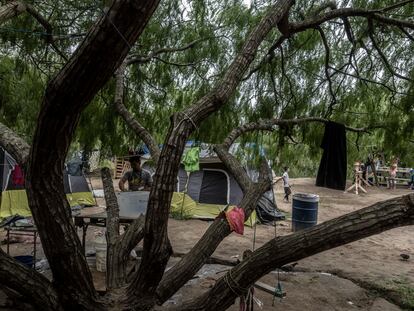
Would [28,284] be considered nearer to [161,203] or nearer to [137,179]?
[161,203]

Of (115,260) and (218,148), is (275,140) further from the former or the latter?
(115,260)

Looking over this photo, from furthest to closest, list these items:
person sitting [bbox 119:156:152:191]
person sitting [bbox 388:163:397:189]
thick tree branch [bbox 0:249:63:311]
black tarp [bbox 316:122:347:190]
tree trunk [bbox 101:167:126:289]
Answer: person sitting [bbox 388:163:397:189] → person sitting [bbox 119:156:152:191] → black tarp [bbox 316:122:347:190] → tree trunk [bbox 101:167:126:289] → thick tree branch [bbox 0:249:63:311]

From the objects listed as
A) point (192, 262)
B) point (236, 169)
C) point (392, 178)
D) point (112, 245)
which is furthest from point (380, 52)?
point (392, 178)

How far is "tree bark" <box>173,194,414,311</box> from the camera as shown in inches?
83.7

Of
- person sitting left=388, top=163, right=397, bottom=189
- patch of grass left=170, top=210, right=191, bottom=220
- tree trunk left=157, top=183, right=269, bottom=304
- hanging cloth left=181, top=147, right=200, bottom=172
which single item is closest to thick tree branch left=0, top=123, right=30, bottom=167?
tree trunk left=157, top=183, right=269, bottom=304

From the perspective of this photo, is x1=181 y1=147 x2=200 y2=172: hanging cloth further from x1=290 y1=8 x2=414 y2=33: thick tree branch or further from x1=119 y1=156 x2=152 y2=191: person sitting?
x1=290 y1=8 x2=414 y2=33: thick tree branch

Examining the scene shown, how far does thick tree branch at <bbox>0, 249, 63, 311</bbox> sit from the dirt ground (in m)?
1.53

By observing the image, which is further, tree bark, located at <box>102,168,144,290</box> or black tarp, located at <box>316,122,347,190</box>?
black tarp, located at <box>316,122,347,190</box>

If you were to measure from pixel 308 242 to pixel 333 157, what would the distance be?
3.72m

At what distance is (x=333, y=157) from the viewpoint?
230 inches

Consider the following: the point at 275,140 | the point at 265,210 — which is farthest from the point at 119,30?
the point at 265,210

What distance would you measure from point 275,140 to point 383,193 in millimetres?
10864

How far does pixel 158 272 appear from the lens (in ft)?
8.74

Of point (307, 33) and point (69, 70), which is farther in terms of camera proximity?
point (307, 33)
